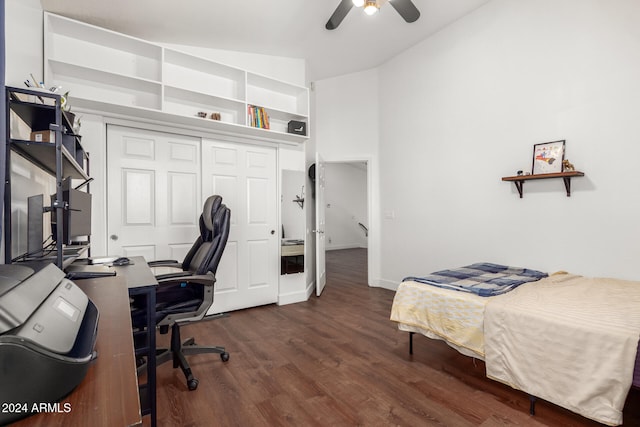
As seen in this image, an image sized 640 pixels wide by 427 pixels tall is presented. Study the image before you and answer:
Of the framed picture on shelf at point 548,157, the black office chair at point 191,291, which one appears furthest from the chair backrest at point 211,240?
the framed picture on shelf at point 548,157

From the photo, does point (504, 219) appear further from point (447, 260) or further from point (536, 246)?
point (447, 260)

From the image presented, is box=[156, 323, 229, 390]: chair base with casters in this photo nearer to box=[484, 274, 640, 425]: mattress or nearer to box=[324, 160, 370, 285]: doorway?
box=[484, 274, 640, 425]: mattress

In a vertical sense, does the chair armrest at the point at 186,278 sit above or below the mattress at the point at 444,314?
above

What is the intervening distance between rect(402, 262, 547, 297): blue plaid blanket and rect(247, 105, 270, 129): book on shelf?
7.66 feet

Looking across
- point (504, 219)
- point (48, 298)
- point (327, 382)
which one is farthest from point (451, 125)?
point (48, 298)

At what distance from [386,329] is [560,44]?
10.1 ft

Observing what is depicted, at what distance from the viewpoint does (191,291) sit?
7.09 ft

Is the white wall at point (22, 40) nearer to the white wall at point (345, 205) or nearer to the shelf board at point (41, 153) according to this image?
the shelf board at point (41, 153)

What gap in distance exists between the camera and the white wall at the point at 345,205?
9234 mm

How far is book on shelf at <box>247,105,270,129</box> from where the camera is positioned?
3.45 metres

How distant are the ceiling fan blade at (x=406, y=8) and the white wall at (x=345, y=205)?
6262mm

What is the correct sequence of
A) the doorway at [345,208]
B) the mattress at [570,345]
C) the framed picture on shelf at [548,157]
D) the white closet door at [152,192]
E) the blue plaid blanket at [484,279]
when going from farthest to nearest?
1. the doorway at [345,208]
2. the white closet door at [152,192]
3. the framed picture on shelf at [548,157]
4. the blue plaid blanket at [484,279]
5. the mattress at [570,345]

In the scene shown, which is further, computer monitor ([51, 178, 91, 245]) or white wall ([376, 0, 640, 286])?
white wall ([376, 0, 640, 286])

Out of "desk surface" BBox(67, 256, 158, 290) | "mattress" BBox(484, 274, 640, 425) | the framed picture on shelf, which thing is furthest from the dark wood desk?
the framed picture on shelf
